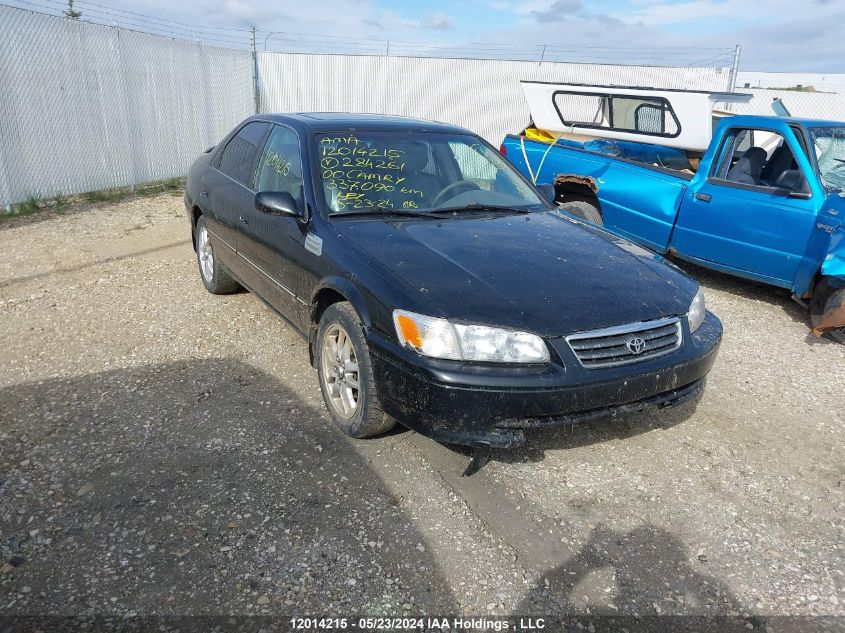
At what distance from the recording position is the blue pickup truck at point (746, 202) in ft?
Result: 16.9

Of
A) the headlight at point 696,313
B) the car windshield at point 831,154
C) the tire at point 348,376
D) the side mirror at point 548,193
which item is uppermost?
the car windshield at point 831,154

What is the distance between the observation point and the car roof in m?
4.12

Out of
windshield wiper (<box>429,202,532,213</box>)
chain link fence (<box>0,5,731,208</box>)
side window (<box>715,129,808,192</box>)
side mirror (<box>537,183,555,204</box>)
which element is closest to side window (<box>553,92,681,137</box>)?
side window (<box>715,129,808,192</box>)

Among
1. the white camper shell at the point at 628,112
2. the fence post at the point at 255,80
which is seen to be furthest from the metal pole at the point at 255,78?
the white camper shell at the point at 628,112

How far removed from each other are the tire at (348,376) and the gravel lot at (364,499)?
16cm

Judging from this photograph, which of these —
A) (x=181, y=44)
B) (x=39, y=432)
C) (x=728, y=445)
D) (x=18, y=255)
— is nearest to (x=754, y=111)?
(x=181, y=44)

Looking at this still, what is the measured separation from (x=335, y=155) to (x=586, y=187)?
3659 millimetres

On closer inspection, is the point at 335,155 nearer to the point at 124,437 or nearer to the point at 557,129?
the point at 124,437

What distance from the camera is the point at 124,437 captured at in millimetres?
3336

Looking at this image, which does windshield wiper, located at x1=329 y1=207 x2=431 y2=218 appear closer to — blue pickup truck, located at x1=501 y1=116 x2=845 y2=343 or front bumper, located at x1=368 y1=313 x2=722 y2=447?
front bumper, located at x1=368 y1=313 x2=722 y2=447

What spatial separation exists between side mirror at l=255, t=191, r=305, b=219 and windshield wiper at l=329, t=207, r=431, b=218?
209 millimetres

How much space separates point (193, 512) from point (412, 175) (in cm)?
232

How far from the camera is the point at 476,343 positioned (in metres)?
2.69

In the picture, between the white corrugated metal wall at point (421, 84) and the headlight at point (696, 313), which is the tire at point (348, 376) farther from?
the white corrugated metal wall at point (421, 84)
